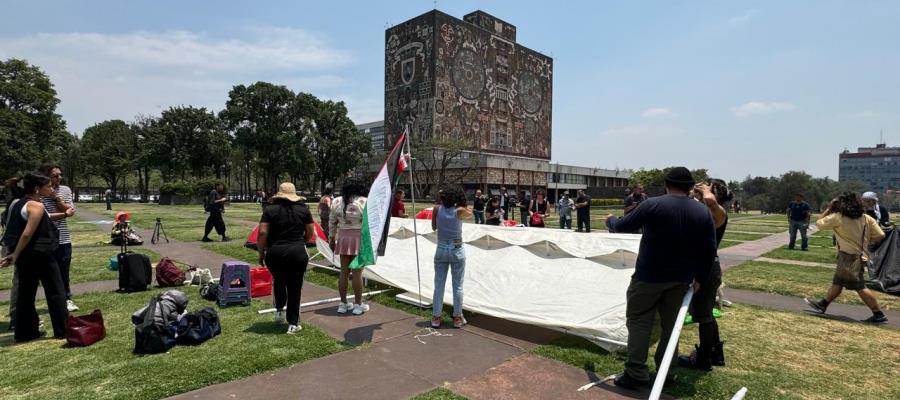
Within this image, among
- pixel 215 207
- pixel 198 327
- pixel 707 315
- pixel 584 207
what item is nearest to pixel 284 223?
pixel 198 327

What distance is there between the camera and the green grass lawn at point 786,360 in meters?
3.71

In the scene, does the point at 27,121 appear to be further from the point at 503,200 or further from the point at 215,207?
the point at 503,200

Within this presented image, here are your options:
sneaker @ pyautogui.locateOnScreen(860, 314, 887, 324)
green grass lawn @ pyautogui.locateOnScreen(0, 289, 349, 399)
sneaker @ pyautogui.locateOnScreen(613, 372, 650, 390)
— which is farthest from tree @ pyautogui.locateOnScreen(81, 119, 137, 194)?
sneaker @ pyautogui.locateOnScreen(860, 314, 887, 324)

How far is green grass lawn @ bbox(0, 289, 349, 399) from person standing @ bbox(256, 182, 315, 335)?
441 mm

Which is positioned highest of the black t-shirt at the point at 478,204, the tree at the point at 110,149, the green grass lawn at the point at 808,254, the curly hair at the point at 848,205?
the tree at the point at 110,149

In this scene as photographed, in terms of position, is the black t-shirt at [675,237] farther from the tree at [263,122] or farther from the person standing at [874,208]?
the tree at [263,122]

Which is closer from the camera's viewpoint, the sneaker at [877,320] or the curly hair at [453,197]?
the curly hair at [453,197]

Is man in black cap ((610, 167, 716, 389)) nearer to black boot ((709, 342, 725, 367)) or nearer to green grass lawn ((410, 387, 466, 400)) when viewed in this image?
black boot ((709, 342, 725, 367))

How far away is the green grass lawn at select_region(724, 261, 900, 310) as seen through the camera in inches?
292

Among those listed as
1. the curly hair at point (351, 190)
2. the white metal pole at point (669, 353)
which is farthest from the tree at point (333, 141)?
the white metal pole at point (669, 353)

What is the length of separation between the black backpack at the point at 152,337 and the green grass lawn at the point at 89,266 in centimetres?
492

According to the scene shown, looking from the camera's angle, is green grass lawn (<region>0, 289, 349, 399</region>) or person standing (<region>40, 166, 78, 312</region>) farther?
person standing (<region>40, 166, 78, 312</region>)

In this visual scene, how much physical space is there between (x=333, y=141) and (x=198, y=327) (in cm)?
5008

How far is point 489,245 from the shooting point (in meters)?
6.95
